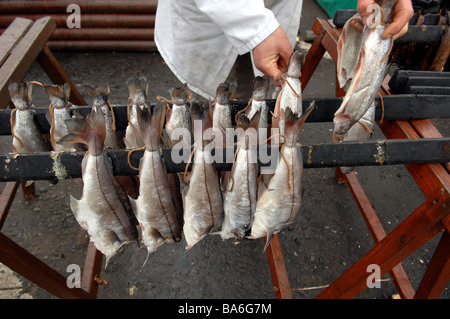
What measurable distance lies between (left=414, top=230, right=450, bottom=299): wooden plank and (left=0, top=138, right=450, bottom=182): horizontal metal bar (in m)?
0.53

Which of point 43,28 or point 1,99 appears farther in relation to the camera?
point 43,28

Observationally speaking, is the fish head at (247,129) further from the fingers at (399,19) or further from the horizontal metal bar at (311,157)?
the fingers at (399,19)

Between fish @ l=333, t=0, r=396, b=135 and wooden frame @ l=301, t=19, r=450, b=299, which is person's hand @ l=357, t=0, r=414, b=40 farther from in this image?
wooden frame @ l=301, t=19, r=450, b=299

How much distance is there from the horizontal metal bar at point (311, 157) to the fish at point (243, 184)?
0.06 metres

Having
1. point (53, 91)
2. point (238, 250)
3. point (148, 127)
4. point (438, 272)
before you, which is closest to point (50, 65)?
point (53, 91)

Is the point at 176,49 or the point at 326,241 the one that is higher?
the point at 176,49

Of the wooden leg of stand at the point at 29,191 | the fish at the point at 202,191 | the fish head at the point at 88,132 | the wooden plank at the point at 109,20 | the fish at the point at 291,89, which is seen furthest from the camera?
the wooden plank at the point at 109,20

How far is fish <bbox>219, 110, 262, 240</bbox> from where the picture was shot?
1.52 meters

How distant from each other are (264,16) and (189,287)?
8.22ft

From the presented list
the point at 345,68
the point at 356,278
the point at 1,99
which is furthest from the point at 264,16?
the point at 1,99

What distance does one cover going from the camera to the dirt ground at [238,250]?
3.03m

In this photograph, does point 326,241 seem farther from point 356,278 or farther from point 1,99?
point 1,99

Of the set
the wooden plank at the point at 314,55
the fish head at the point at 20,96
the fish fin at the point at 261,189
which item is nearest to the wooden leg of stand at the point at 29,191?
the fish head at the point at 20,96

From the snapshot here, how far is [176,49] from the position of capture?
2.71 metres
